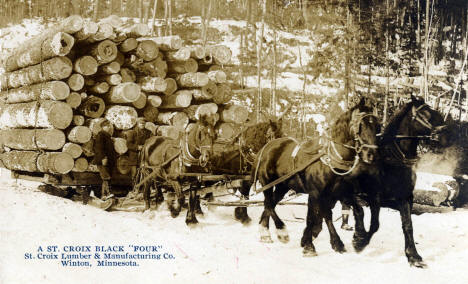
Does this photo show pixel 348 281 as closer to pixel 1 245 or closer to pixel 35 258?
pixel 35 258

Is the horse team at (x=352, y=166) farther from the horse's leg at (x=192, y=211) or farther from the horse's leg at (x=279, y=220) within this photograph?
the horse's leg at (x=192, y=211)

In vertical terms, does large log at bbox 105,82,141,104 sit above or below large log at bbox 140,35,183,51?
below

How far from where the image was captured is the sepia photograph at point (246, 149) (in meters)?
5.52

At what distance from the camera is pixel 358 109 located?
525cm

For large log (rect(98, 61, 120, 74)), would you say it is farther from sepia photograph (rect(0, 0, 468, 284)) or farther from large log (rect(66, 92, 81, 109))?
large log (rect(66, 92, 81, 109))

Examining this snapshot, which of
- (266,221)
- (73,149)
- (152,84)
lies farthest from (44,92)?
(266,221)

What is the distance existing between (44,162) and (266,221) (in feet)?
15.5

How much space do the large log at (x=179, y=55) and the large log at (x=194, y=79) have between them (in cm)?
39

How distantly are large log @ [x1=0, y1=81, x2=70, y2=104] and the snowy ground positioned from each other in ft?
7.47

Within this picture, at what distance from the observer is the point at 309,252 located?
5844mm

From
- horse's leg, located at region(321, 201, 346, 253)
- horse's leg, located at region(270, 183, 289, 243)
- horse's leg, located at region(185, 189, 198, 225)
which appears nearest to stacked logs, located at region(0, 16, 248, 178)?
horse's leg, located at region(185, 189, 198, 225)

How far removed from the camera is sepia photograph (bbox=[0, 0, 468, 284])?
552cm

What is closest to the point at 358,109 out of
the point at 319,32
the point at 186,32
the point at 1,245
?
the point at 319,32

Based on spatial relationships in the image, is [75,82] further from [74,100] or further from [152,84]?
[152,84]
